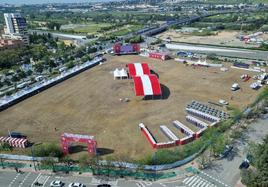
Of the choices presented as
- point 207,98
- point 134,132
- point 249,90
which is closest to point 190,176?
point 134,132

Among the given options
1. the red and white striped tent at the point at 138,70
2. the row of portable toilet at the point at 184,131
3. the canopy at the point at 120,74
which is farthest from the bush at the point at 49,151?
the canopy at the point at 120,74

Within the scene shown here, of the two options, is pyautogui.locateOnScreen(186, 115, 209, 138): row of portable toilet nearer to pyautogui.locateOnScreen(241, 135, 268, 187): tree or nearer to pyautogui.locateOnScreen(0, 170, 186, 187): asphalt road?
pyautogui.locateOnScreen(241, 135, 268, 187): tree

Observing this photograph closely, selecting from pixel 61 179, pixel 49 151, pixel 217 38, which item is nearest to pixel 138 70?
pixel 49 151

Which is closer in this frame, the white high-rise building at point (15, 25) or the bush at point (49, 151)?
the bush at point (49, 151)

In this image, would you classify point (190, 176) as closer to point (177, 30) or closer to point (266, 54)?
point (266, 54)

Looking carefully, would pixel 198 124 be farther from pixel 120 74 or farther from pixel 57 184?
pixel 120 74

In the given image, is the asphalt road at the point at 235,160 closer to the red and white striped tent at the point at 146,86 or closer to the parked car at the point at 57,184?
the parked car at the point at 57,184
